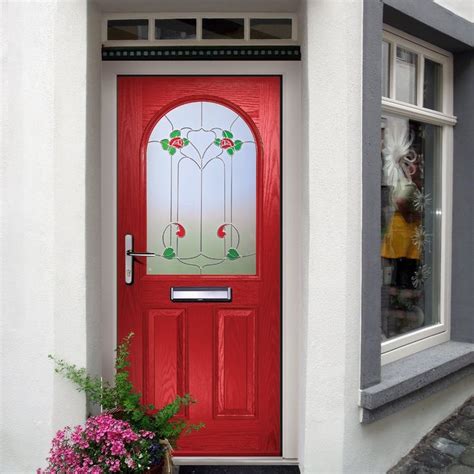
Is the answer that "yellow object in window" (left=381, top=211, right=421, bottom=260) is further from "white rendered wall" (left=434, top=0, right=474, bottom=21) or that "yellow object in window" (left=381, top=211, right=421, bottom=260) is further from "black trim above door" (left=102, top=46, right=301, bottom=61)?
"white rendered wall" (left=434, top=0, right=474, bottom=21)

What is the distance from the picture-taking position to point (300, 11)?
333 centimetres

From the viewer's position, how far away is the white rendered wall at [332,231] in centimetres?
314

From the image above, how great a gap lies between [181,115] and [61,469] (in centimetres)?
225

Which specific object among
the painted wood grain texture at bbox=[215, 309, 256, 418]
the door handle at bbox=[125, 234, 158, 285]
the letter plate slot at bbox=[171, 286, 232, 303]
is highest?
the door handle at bbox=[125, 234, 158, 285]

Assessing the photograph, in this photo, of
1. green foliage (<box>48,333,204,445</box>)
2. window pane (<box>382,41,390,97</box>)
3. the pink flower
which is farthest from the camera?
window pane (<box>382,41,390,97</box>)

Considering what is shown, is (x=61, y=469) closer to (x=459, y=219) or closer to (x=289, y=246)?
(x=289, y=246)

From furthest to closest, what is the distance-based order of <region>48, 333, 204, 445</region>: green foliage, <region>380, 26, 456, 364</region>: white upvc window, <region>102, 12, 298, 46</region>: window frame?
<region>380, 26, 456, 364</region>: white upvc window
<region>102, 12, 298, 46</region>: window frame
<region>48, 333, 204, 445</region>: green foliage

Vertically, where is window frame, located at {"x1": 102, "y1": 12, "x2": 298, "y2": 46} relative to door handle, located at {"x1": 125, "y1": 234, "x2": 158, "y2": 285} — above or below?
above

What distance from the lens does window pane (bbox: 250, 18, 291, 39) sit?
137 inches

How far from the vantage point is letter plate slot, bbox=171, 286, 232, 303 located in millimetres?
3570

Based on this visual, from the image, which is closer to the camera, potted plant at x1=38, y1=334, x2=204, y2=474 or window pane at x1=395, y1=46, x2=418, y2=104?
potted plant at x1=38, y1=334, x2=204, y2=474

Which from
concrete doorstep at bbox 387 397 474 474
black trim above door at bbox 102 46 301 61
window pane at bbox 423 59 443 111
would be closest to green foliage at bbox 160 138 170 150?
black trim above door at bbox 102 46 301 61

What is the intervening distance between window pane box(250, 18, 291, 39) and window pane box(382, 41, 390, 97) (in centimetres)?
70

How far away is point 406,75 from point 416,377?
6.99 ft
